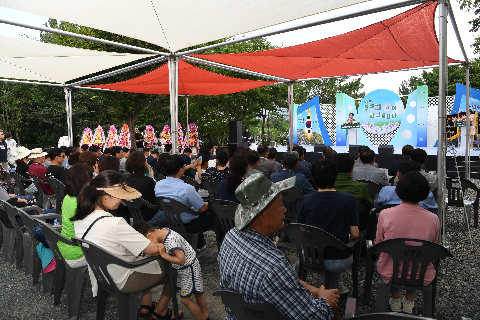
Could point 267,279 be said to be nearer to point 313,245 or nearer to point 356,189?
point 313,245

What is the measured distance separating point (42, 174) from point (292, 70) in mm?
5525

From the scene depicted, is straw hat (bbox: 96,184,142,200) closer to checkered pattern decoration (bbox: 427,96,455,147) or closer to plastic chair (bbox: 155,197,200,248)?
plastic chair (bbox: 155,197,200,248)

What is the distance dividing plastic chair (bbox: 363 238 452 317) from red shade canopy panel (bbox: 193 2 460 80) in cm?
340

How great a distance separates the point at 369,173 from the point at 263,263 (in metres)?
3.27

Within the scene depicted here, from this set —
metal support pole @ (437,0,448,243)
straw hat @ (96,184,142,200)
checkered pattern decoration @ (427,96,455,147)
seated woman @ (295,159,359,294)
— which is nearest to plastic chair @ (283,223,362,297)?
seated woman @ (295,159,359,294)

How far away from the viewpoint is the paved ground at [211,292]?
2.69 meters

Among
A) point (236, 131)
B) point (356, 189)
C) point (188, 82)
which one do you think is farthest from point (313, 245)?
point (236, 131)

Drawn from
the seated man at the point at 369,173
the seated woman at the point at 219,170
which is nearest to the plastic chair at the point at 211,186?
the seated woman at the point at 219,170

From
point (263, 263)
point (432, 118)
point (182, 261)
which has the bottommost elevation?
point (182, 261)

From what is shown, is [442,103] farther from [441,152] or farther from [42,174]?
[42,174]

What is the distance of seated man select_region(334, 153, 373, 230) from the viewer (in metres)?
3.02

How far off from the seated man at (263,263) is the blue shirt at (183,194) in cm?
174

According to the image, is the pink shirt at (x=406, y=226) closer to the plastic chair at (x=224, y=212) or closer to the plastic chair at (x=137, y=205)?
the plastic chair at (x=224, y=212)

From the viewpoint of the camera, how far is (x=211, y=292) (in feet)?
10.1
